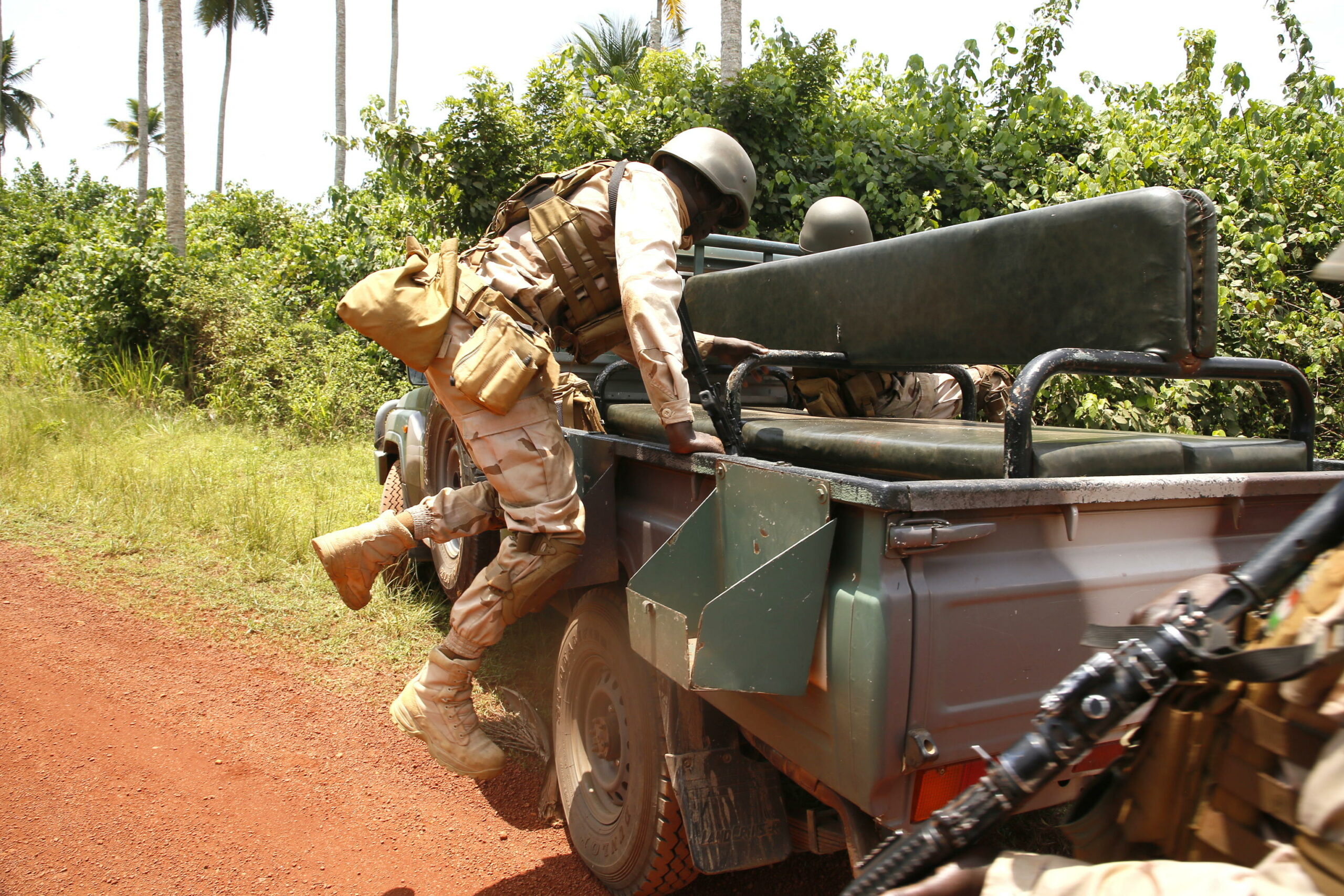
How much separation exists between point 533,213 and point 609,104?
18.0 feet

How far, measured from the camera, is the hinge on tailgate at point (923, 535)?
157cm

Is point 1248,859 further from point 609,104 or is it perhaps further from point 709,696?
point 609,104

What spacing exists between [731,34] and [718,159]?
21.7 ft

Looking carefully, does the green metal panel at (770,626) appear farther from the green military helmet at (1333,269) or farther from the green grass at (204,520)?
the green grass at (204,520)

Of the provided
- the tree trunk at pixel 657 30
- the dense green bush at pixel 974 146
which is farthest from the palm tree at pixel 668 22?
the dense green bush at pixel 974 146

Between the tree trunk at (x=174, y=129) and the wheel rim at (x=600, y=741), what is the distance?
12124 mm

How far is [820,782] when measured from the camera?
189 centimetres

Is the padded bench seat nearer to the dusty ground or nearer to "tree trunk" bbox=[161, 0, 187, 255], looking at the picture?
the dusty ground

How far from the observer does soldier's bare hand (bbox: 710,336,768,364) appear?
3.14 meters

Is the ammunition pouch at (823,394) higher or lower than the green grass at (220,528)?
higher

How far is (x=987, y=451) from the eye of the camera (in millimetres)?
1956

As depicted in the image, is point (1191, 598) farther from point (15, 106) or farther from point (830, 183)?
point (15, 106)

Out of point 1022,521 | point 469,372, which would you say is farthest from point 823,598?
point 469,372

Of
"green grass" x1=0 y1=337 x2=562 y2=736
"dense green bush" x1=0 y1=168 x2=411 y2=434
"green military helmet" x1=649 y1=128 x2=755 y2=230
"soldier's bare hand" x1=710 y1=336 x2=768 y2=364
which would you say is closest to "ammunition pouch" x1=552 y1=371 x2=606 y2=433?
"soldier's bare hand" x1=710 y1=336 x2=768 y2=364
